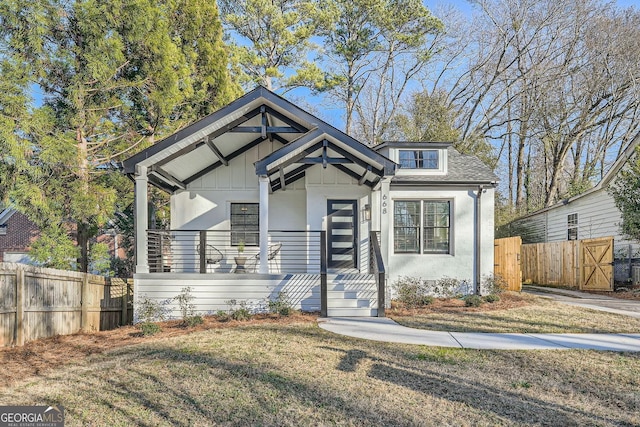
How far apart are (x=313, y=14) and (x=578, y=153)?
19.2m

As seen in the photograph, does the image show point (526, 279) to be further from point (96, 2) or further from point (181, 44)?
point (96, 2)

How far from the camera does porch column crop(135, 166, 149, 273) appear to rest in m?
8.99

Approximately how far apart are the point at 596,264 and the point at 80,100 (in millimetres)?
16512

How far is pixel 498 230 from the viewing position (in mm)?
21703

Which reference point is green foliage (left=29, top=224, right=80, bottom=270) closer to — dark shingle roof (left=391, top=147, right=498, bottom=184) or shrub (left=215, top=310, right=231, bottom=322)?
shrub (left=215, top=310, right=231, bottom=322)

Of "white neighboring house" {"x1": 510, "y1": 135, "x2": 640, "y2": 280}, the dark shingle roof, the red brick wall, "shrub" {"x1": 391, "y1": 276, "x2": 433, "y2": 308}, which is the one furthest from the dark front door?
the red brick wall

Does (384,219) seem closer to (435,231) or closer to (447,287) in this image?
(435,231)

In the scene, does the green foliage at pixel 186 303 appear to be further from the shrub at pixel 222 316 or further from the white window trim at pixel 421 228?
the white window trim at pixel 421 228

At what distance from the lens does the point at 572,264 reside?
15.9 m

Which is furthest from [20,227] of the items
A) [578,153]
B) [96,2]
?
[578,153]

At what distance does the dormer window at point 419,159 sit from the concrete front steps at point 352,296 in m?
4.11

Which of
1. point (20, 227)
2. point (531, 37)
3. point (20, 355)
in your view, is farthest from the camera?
point (531, 37)

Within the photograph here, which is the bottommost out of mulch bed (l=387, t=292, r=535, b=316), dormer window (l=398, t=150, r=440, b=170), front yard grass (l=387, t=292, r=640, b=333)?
front yard grass (l=387, t=292, r=640, b=333)

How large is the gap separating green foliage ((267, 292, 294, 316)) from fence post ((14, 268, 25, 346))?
4.34 m
